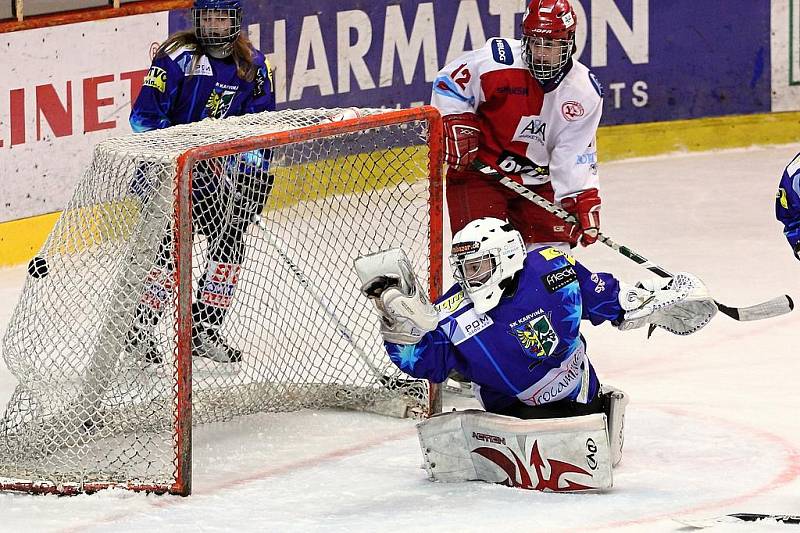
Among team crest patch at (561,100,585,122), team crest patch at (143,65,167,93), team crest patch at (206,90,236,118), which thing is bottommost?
team crest patch at (561,100,585,122)

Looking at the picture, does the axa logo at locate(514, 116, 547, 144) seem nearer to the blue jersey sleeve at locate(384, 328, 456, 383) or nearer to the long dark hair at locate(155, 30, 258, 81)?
the long dark hair at locate(155, 30, 258, 81)

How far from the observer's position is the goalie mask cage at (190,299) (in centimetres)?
506

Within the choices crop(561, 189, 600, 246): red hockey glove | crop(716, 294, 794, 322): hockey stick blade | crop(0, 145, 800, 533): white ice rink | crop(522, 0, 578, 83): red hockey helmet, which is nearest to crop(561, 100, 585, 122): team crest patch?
crop(522, 0, 578, 83): red hockey helmet

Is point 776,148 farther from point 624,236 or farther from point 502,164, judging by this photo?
point 502,164

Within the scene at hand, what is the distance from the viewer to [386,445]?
5480 mm

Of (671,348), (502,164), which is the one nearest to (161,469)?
(502,164)

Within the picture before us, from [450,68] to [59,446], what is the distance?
5.51 ft

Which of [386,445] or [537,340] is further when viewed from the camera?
[386,445]

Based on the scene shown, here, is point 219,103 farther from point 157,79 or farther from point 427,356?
point 427,356

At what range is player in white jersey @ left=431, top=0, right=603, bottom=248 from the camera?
5.81 meters

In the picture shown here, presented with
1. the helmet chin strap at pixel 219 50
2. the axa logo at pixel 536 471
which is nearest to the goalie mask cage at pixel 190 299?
the helmet chin strap at pixel 219 50

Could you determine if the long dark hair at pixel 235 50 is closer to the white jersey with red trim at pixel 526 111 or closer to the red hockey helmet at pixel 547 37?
the white jersey with red trim at pixel 526 111

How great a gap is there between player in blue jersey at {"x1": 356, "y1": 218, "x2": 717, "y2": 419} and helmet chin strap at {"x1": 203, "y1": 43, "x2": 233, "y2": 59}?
153 centimetres

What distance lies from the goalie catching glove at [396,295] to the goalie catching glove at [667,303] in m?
0.66
